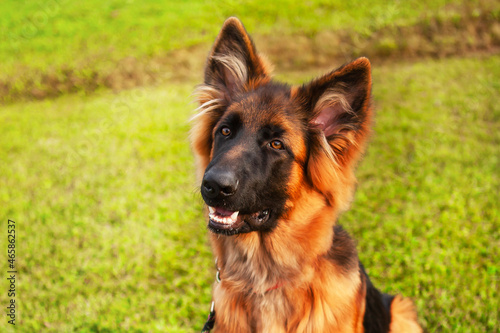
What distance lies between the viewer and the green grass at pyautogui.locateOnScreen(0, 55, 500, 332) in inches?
174

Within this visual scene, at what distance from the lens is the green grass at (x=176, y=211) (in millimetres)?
4414

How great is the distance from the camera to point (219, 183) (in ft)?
7.96

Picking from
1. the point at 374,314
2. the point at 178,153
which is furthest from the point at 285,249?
the point at 178,153

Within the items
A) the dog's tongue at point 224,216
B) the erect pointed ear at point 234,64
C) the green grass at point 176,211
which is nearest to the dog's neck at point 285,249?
the dog's tongue at point 224,216

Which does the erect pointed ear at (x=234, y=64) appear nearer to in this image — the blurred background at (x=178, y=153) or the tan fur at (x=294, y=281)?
the blurred background at (x=178, y=153)

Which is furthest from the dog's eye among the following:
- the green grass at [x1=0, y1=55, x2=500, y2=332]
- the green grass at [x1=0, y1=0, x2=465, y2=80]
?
the green grass at [x1=0, y1=0, x2=465, y2=80]

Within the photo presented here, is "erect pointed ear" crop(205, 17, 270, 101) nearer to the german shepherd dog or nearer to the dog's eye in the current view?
the german shepherd dog

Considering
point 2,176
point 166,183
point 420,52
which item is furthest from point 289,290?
point 420,52

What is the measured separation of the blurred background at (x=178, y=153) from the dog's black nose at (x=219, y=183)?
1.28 metres

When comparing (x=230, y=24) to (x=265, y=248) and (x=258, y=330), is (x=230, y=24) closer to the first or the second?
(x=265, y=248)

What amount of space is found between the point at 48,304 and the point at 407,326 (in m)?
4.41

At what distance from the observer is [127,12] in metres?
15.1

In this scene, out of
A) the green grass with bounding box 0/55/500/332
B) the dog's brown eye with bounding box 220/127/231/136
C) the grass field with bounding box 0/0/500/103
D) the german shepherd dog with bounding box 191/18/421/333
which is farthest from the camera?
the grass field with bounding box 0/0/500/103

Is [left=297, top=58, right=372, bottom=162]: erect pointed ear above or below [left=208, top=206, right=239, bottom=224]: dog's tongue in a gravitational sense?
above
